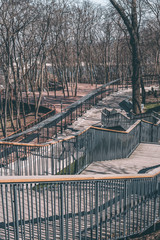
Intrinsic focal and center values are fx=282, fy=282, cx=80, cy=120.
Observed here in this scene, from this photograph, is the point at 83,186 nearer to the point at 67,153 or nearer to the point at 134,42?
the point at 67,153

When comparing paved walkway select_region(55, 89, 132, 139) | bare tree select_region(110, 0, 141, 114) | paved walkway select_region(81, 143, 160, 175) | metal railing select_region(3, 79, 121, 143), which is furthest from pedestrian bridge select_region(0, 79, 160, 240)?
bare tree select_region(110, 0, 141, 114)

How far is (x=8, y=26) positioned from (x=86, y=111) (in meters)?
8.73

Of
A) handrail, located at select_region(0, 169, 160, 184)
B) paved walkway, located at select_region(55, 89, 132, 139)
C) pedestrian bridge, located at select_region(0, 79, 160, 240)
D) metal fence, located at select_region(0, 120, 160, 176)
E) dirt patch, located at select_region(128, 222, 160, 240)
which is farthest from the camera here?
paved walkway, located at select_region(55, 89, 132, 139)

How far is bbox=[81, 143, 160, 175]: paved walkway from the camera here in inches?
377

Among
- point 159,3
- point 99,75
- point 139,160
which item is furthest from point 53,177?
point 99,75

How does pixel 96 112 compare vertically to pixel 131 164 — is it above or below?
above

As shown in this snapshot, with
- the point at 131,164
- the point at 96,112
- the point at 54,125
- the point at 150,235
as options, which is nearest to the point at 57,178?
the point at 150,235

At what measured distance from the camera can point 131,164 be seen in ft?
33.8

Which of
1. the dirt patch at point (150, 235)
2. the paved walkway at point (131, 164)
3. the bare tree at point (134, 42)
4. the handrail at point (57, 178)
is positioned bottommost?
the dirt patch at point (150, 235)

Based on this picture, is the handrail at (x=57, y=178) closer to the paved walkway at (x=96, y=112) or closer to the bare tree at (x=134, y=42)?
the paved walkway at (x=96, y=112)

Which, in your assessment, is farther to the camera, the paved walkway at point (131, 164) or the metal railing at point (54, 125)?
the metal railing at point (54, 125)

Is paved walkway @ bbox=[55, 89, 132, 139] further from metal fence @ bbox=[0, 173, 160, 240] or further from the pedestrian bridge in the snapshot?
metal fence @ bbox=[0, 173, 160, 240]

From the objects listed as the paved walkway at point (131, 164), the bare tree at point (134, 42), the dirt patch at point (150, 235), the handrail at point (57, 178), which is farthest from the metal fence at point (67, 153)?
the bare tree at point (134, 42)

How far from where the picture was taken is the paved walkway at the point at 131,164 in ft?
31.4
